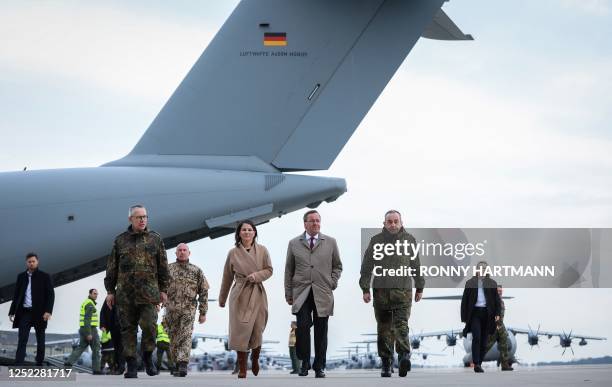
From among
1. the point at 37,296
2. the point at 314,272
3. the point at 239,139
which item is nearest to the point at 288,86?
the point at 239,139

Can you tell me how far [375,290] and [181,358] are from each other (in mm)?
2147

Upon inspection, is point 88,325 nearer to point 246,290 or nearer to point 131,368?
point 246,290

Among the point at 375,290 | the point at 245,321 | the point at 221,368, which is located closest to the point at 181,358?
the point at 245,321

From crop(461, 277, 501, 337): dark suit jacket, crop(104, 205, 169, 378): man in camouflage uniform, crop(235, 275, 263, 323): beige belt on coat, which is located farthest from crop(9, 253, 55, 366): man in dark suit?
crop(461, 277, 501, 337): dark suit jacket

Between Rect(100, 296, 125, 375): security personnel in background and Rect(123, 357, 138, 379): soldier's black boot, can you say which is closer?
Rect(123, 357, 138, 379): soldier's black boot

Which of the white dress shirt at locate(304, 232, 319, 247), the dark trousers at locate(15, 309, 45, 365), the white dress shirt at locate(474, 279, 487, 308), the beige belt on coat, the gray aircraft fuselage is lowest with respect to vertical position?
the dark trousers at locate(15, 309, 45, 365)

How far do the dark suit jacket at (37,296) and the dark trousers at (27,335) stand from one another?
3 cm

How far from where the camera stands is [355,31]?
34.6 ft

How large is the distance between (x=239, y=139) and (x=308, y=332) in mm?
2479

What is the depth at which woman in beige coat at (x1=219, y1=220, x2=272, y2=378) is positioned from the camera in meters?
8.77

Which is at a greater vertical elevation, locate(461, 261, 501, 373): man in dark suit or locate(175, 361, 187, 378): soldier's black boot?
locate(461, 261, 501, 373): man in dark suit

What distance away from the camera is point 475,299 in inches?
422

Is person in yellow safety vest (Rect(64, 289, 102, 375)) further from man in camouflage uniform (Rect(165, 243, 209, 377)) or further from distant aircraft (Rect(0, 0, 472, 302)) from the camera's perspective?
man in camouflage uniform (Rect(165, 243, 209, 377))

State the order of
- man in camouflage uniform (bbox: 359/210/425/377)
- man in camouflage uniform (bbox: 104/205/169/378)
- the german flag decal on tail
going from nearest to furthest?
man in camouflage uniform (bbox: 104/205/169/378) < man in camouflage uniform (bbox: 359/210/425/377) < the german flag decal on tail
